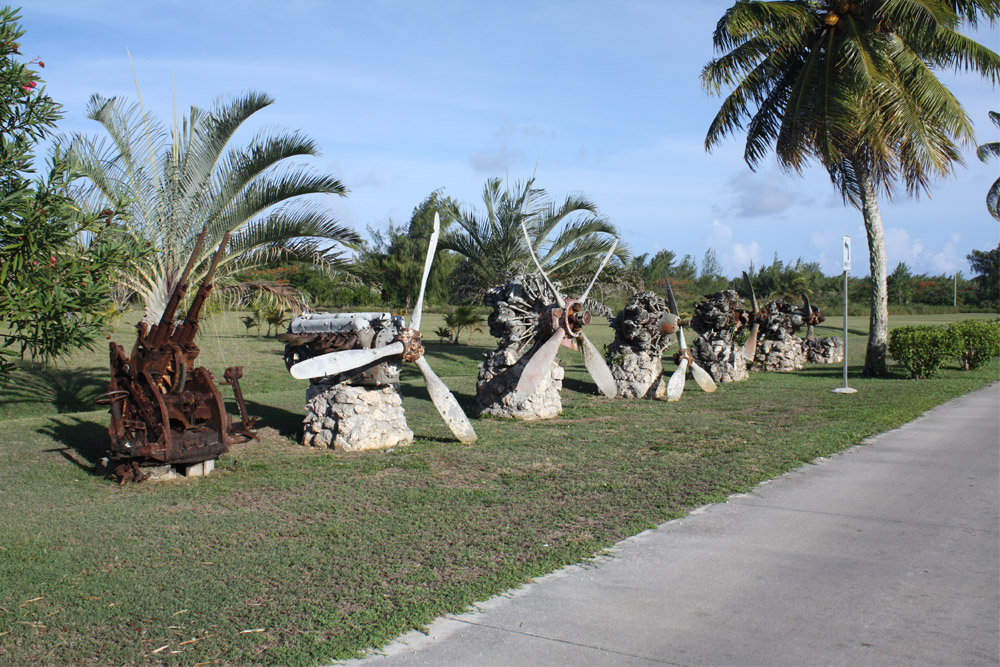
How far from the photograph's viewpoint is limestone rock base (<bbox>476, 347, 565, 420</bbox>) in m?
13.6

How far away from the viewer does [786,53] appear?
780 inches

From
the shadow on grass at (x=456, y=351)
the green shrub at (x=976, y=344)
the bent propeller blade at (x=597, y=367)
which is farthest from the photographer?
the shadow on grass at (x=456, y=351)

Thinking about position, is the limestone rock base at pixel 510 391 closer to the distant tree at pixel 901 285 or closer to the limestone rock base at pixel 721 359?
the limestone rock base at pixel 721 359

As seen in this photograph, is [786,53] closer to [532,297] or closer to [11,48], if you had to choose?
[532,297]

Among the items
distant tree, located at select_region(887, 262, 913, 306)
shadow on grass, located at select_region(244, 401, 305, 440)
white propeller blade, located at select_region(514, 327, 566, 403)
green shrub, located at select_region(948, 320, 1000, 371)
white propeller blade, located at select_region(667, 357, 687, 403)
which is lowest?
shadow on grass, located at select_region(244, 401, 305, 440)

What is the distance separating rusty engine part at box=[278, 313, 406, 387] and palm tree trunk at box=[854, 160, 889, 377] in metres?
14.4

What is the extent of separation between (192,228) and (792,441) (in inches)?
398

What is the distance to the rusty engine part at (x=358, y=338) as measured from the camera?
35.1 ft

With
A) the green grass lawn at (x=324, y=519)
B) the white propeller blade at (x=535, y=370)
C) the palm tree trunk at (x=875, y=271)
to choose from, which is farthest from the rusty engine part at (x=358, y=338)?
the palm tree trunk at (x=875, y=271)

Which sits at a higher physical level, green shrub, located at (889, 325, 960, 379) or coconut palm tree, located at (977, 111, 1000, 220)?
coconut palm tree, located at (977, 111, 1000, 220)

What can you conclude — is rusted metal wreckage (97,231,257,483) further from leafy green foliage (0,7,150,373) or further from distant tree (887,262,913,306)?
distant tree (887,262,913,306)

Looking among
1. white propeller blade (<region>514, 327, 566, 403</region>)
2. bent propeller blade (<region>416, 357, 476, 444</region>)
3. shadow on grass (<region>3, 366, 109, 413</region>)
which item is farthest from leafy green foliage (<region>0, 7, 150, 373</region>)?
shadow on grass (<region>3, 366, 109, 413</region>)

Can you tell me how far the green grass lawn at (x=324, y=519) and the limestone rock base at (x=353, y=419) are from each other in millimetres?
389

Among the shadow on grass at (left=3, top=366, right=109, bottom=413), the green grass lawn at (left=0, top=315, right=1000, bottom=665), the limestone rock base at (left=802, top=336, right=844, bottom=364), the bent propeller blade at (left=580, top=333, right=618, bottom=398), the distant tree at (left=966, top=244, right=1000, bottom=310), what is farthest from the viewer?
the distant tree at (left=966, top=244, right=1000, bottom=310)
